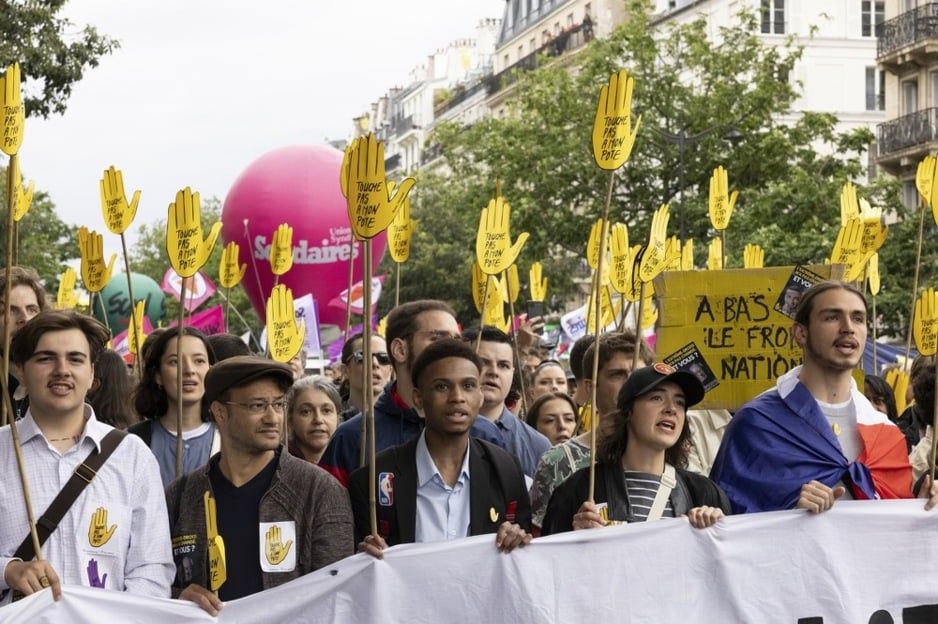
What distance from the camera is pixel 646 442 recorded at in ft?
19.8

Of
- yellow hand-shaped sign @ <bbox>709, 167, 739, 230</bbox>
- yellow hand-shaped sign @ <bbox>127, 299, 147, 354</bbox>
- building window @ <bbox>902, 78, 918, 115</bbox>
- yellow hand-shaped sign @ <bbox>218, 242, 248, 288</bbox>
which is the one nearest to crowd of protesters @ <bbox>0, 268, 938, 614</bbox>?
yellow hand-shaped sign @ <bbox>127, 299, 147, 354</bbox>

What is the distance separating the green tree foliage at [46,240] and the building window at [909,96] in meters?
22.8

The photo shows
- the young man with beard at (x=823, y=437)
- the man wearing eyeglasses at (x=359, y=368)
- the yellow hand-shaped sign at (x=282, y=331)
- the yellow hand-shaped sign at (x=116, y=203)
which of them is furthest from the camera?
the yellow hand-shaped sign at (x=282, y=331)

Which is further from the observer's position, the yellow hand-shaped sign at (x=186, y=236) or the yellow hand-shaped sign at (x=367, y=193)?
the yellow hand-shaped sign at (x=186, y=236)

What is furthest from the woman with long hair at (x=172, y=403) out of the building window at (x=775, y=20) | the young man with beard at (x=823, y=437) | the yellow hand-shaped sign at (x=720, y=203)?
the building window at (x=775, y=20)

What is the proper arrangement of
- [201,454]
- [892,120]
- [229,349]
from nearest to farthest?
[201,454], [229,349], [892,120]

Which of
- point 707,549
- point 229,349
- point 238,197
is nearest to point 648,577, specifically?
point 707,549

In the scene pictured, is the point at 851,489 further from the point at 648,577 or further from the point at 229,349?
the point at 229,349

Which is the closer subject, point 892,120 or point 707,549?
point 707,549

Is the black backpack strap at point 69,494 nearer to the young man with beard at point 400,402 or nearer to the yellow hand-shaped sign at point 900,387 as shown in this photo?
the young man with beard at point 400,402

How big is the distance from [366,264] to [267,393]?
529mm

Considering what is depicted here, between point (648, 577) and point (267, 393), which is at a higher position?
point (267, 393)

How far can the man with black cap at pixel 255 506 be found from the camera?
18.6 feet

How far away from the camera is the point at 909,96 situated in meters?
48.6
